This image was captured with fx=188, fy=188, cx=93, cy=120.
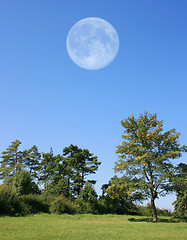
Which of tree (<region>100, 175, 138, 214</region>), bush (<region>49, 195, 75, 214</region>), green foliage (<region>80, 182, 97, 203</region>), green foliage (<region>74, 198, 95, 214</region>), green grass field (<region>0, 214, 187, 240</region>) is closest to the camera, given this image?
green grass field (<region>0, 214, 187, 240</region>)

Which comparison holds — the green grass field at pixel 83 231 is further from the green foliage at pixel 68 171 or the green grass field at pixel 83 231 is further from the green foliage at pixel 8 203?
the green foliage at pixel 68 171

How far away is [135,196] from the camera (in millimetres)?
27547

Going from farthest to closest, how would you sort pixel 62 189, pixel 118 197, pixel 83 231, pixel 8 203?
pixel 62 189
pixel 118 197
pixel 8 203
pixel 83 231

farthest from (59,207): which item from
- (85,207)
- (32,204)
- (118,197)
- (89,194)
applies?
(118,197)

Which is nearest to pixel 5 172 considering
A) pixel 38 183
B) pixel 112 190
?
pixel 38 183

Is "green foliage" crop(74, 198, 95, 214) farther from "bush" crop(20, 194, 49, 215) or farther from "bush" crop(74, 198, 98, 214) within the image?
"bush" crop(20, 194, 49, 215)

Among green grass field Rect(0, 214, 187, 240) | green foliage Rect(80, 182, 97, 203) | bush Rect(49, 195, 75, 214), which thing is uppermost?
green foliage Rect(80, 182, 97, 203)

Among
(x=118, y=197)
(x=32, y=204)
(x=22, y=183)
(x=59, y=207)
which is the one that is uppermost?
(x=22, y=183)

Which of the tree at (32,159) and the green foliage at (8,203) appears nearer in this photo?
the green foliage at (8,203)

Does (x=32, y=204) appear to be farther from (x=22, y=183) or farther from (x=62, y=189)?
(x=62, y=189)

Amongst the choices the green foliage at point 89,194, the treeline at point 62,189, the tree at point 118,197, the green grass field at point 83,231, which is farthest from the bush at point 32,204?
the tree at point 118,197

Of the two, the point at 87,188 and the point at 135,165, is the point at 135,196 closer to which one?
the point at 135,165

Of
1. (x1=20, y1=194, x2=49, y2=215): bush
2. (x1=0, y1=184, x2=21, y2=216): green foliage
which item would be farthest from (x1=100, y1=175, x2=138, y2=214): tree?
(x1=0, y1=184, x2=21, y2=216): green foliage

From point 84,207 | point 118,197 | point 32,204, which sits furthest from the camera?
point 84,207
